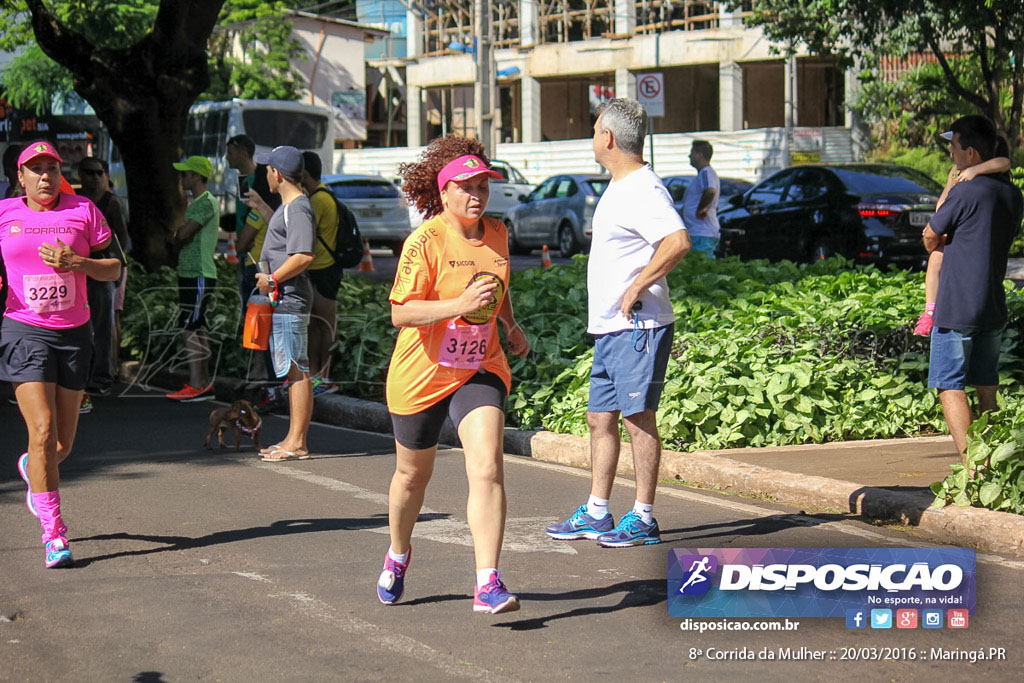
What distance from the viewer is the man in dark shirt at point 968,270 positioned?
279 inches

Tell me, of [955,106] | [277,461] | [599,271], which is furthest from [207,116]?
[599,271]

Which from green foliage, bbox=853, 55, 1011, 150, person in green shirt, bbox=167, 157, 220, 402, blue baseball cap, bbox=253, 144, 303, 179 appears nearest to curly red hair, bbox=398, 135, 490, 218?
blue baseball cap, bbox=253, 144, 303, 179

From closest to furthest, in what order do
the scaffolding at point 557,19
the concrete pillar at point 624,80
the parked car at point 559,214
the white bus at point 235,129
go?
the parked car at point 559,214, the white bus at point 235,129, the scaffolding at point 557,19, the concrete pillar at point 624,80

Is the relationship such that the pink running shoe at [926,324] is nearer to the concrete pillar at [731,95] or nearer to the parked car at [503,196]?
the parked car at [503,196]

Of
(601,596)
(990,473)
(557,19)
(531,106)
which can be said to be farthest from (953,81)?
(531,106)

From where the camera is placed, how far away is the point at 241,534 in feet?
22.5

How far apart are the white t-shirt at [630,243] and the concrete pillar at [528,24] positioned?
154ft

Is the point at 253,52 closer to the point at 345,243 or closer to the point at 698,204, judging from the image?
the point at 698,204

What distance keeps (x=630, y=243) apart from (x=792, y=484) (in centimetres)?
184

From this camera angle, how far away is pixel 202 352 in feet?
39.0

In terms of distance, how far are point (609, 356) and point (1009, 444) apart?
188 centimetres

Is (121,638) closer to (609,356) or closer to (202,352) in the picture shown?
(609,356)

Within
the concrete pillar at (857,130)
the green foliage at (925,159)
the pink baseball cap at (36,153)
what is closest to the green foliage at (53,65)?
the green foliage at (925,159)

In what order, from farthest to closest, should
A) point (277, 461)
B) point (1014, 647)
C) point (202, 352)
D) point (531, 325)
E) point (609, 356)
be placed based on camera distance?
point (202, 352) < point (531, 325) < point (277, 461) < point (609, 356) < point (1014, 647)
